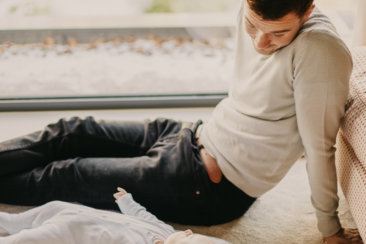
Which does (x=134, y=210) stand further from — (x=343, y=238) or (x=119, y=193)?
(x=343, y=238)

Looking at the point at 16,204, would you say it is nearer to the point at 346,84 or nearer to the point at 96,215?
the point at 96,215

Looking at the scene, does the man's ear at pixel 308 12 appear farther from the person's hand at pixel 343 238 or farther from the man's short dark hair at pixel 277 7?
the person's hand at pixel 343 238

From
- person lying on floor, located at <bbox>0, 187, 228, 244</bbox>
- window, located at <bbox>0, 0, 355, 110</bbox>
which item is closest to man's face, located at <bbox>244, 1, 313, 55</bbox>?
person lying on floor, located at <bbox>0, 187, 228, 244</bbox>

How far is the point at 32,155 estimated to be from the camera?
4.47 ft

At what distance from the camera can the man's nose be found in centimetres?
101

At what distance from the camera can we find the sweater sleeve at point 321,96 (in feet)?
3.16

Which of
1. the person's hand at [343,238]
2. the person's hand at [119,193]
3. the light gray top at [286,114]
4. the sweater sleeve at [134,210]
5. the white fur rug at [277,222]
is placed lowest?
the white fur rug at [277,222]

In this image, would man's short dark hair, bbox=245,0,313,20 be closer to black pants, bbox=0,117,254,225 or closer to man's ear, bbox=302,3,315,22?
man's ear, bbox=302,3,315,22

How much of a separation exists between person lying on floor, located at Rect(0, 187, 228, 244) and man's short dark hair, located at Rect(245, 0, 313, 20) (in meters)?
0.59

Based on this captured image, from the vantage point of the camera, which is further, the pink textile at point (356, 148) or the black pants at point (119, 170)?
the black pants at point (119, 170)

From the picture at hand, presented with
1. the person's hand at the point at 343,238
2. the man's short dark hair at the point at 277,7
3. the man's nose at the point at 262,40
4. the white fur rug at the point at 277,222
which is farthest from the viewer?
the white fur rug at the point at 277,222

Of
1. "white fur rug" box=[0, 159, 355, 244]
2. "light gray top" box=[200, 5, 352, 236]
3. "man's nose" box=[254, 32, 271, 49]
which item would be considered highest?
"man's nose" box=[254, 32, 271, 49]

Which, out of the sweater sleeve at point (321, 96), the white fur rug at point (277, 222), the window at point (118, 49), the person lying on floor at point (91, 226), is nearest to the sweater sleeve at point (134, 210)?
the person lying on floor at point (91, 226)

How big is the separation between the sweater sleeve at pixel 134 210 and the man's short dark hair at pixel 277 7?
2.15ft
